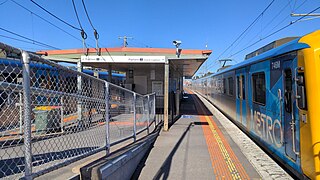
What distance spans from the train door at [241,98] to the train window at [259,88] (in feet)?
3.47

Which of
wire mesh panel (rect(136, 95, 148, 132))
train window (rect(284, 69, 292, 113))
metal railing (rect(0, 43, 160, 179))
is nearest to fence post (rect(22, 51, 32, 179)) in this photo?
metal railing (rect(0, 43, 160, 179))

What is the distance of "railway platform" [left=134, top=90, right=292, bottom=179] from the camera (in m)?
4.47

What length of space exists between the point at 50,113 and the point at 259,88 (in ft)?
19.9

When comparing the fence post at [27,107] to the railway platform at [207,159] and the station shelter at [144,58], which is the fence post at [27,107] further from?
the station shelter at [144,58]

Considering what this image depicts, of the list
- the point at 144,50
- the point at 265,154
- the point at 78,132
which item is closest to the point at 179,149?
the point at 265,154

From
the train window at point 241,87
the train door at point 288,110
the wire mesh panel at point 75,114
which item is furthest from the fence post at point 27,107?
the train window at point 241,87

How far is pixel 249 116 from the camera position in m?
7.30

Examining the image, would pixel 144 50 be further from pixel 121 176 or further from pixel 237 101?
pixel 121 176

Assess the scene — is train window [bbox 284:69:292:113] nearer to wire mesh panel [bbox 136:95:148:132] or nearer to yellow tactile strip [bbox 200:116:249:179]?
yellow tactile strip [bbox 200:116:249:179]

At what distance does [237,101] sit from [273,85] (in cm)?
418

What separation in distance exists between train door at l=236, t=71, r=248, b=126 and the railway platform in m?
0.73

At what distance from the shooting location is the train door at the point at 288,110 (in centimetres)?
402

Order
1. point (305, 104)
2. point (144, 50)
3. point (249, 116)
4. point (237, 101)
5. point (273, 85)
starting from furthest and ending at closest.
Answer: point (144, 50) < point (237, 101) < point (249, 116) < point (273, 85) < point (305, 104)

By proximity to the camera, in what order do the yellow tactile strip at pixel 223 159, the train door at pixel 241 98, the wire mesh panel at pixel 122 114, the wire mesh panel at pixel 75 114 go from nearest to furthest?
the wire mesh panel at pixel 75 114 → the yellow tactile strip at pixel 223 159 → the wire mesh panel at pixel 122 114 → the train door at pixel 241 98
